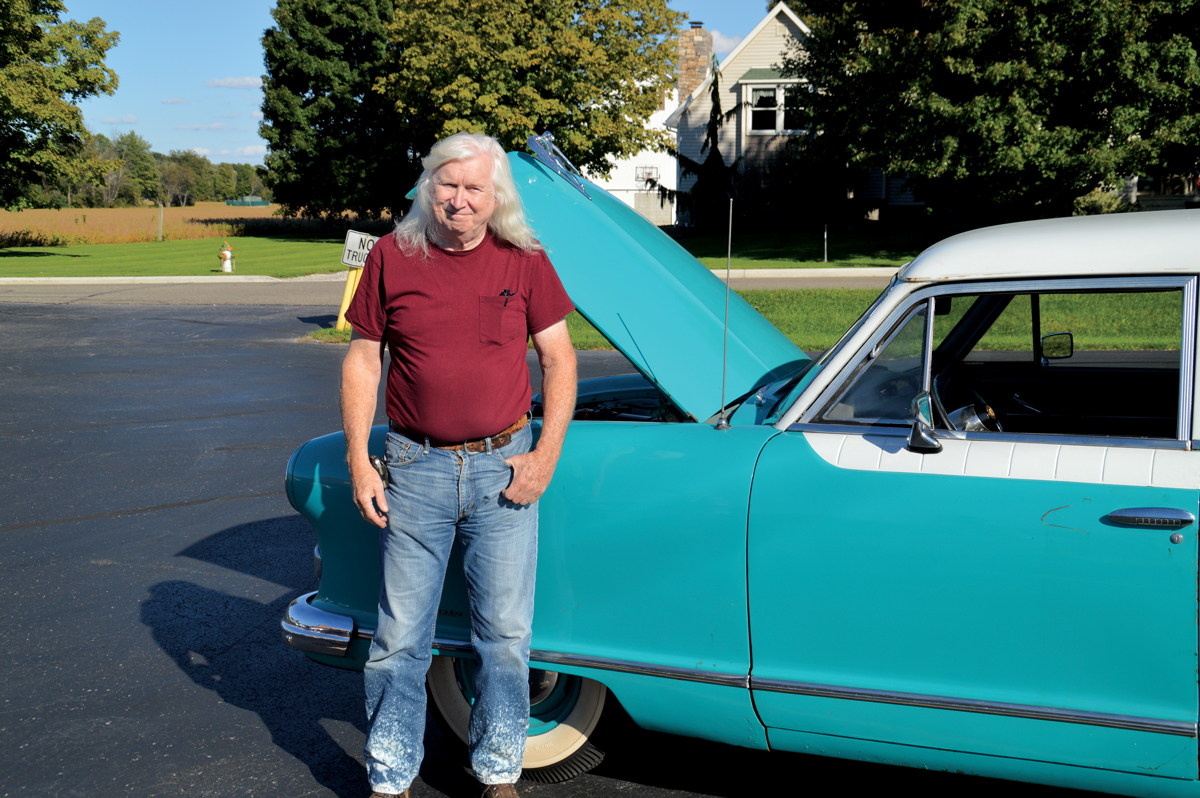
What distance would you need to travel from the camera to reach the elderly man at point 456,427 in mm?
2633

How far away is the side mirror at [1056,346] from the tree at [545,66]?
31747 millimetres

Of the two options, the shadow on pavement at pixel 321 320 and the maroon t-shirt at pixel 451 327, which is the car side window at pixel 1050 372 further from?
the shadow on pavement at pixel 321 320

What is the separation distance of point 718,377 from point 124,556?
3787 millimetres

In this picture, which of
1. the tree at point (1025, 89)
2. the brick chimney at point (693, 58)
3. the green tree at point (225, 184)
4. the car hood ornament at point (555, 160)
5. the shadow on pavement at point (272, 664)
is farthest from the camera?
the green tree at point (225, 184)

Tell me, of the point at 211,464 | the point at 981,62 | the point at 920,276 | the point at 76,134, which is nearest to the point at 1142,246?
the point at 920,276

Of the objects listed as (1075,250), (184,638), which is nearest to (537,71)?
(184,638)

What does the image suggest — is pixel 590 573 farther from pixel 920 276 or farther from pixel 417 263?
pixel 920 276

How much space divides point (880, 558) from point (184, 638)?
3.19 metres

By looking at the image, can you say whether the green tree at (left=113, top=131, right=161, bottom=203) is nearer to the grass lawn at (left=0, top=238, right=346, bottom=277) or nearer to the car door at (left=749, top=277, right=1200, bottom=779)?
the grass lawn at (left=0, top=238, right=346, bottom=277)

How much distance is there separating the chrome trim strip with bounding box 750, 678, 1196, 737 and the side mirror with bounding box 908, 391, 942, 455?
615mm

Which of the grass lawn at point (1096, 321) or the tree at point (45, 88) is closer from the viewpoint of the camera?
the grass lawn at point (1096, 321)

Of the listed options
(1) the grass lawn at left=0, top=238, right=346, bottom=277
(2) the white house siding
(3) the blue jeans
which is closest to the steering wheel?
(3) the blue jeans

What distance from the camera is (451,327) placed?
263cm

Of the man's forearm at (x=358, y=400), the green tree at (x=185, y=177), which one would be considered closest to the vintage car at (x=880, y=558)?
the man's forearm at (x=358, y=400)
